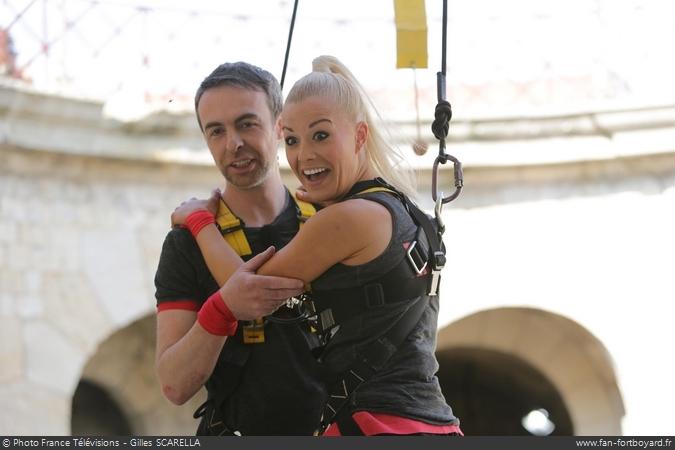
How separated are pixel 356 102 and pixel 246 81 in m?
0.47

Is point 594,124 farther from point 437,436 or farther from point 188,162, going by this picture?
point 437,436

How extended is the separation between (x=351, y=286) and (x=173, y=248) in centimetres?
60

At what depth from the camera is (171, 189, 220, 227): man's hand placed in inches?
117

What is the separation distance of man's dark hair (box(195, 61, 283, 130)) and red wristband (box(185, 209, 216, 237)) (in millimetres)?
227

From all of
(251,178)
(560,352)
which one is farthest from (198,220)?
(560,352)

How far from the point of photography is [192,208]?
9.83 ft

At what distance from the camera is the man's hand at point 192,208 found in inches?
117

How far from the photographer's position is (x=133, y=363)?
26.8ft

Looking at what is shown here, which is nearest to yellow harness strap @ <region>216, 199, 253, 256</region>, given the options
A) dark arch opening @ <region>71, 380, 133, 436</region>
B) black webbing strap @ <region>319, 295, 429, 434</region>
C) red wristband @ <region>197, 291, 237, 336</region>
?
red wristband @ <region>197, 291, 237, 336</region>

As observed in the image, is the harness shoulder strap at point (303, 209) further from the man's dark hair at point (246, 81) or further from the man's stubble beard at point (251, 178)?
the man's dark hair at point (246, 81)

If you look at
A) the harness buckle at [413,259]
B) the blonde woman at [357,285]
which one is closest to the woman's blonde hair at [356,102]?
the blonde woman at [357,285]

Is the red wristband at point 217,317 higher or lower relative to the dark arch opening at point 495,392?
higher

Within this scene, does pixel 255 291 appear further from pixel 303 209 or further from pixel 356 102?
pixel 303 209

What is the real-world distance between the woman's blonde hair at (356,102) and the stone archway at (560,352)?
5376 mm
